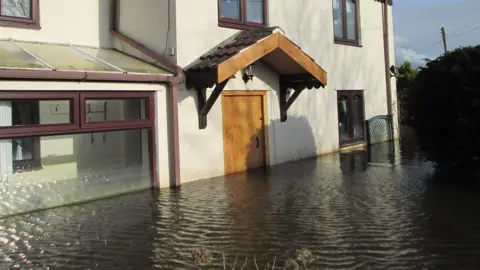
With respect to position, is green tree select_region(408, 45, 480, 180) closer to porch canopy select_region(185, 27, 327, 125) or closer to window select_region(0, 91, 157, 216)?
porch canopy select_region(185, 27, 327, 125)

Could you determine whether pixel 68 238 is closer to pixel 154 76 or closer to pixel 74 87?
pixel 74 87

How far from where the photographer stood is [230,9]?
38.4 feet

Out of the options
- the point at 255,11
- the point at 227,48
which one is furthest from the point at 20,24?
the point at 255,11

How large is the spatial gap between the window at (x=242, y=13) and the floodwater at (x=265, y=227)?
3.84m

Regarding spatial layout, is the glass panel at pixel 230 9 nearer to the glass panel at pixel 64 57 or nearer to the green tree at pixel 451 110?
the glass panel at pixel 64 57

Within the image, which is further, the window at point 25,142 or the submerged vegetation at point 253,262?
the window at point 25,142

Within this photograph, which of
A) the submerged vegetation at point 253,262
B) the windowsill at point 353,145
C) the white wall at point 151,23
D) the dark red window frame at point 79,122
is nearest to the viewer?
the submerged vegetation at point 253,262

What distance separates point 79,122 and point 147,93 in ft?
5.46

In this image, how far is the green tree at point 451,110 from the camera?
869 cm

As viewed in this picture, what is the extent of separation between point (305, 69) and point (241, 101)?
1706mm

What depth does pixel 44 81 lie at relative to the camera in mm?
7953

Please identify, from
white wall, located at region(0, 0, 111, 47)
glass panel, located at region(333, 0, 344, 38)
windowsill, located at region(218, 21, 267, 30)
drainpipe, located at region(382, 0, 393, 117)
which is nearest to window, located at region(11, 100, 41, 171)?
white wall, located at region(0, 0, 111, 47)

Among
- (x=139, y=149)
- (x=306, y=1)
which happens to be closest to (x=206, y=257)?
(x=139, y=149)

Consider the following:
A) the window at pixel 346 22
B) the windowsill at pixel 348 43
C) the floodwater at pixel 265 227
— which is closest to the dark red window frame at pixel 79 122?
the floodwater at pixel 265 227
